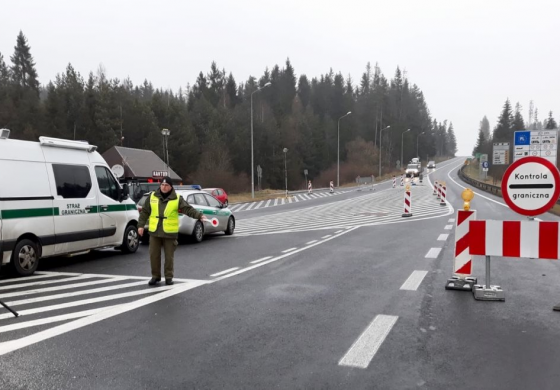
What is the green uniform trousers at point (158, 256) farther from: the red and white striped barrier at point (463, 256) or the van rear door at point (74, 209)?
the red and white striped barrier at point (463, 256)

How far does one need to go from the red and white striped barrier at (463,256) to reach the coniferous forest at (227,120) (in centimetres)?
4087

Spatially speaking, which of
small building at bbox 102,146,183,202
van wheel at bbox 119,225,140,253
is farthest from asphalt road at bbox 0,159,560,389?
small building at bbox 102,146,183,202

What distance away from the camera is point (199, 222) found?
43.8ft

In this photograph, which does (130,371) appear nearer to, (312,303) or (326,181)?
(312,303)

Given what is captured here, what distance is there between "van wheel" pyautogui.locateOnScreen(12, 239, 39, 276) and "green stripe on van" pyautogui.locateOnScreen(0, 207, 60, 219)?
47 cm

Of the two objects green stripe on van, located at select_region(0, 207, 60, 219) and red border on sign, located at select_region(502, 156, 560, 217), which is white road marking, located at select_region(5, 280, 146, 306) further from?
red border on sign, located at select_region(502, 156, 560, 217)

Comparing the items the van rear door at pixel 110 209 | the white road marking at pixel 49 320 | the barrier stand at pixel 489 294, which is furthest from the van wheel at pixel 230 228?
the barrier stand at pixel 489 294

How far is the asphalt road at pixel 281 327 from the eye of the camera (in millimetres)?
3980

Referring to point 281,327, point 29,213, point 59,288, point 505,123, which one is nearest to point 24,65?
point 29,213

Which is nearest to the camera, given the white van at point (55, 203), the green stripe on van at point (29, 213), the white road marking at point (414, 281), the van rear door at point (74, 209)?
the white road marking at point (414, 281)

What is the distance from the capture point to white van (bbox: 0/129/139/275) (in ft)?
26.6

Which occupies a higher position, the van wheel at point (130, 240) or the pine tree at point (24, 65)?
the pine tree at point (24, 65)

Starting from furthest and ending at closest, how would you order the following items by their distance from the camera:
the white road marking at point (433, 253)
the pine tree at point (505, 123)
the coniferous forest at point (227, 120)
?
the pine tree at point (505, 123)
the coniferous forest at point (227, 120)
the white road marking at point (433, 253)

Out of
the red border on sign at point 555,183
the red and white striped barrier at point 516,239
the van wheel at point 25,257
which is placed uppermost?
the red border on sign at point 555,183
